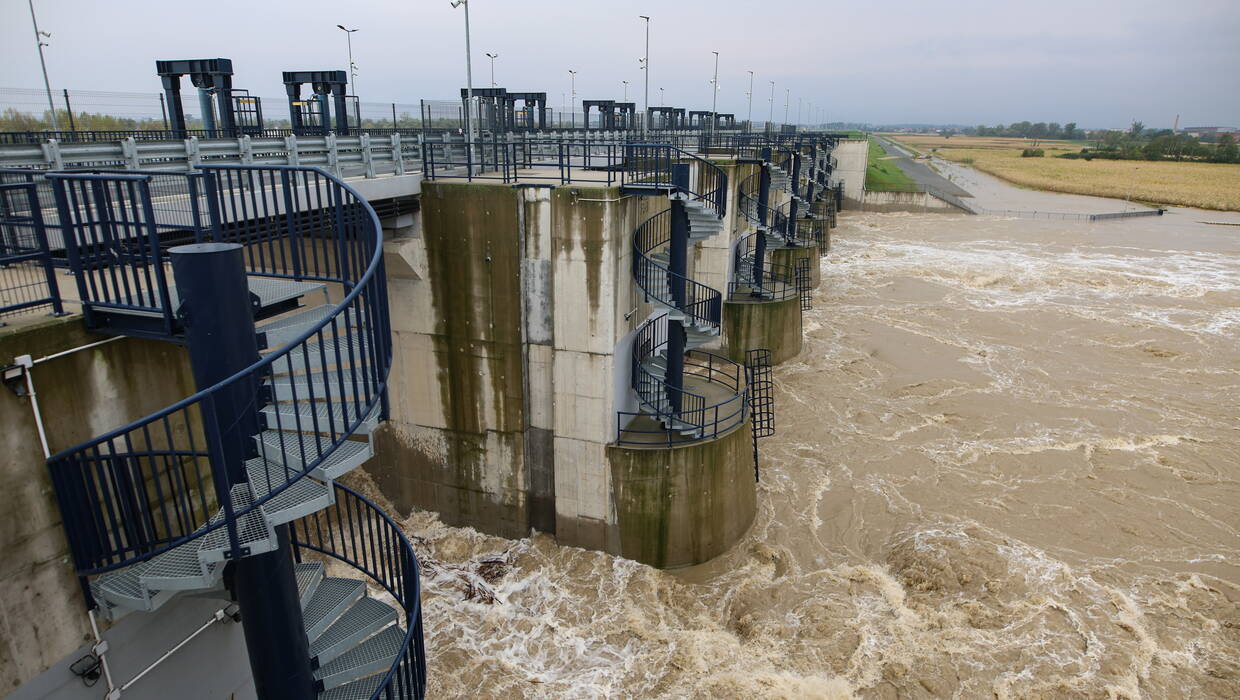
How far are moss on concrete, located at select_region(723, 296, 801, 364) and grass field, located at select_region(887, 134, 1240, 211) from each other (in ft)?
217

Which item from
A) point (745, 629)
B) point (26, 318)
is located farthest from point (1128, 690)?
point (26, 318)

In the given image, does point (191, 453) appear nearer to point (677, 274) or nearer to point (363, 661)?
point (363, 661)

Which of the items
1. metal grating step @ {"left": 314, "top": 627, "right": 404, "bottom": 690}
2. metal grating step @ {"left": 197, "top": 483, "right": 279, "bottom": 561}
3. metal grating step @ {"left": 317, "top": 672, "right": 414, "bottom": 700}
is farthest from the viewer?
metal grating step @ {"left": 314, "top": 627, "right": 404, "bottom": 690}

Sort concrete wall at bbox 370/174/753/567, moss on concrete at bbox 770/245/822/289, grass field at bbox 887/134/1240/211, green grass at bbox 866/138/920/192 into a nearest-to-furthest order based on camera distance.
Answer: concrete wall at bbox 370/174/753/567, moss on concrete at bbox 770/245/822/289, green grass at bbox 866/138/920/192, grass field at bbox 887/134/1240/211

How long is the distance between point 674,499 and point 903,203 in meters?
56.8

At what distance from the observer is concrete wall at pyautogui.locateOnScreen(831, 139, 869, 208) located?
60062 mm

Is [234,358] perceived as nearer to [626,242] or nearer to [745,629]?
[626,242]

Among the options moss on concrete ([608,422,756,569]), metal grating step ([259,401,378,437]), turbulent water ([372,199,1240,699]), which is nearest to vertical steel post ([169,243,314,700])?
metal grating step ([259,401,378,437])

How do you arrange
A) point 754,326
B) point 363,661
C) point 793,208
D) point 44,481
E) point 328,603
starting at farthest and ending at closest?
point 793,208, point 754,326, point 328,603, point 363,661, point 44,481

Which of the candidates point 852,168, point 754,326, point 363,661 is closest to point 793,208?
point 754,326

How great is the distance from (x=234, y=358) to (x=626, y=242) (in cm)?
829

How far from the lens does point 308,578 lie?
6.86 meters

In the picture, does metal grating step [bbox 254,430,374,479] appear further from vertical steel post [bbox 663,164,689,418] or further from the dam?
vertical steel post [bbox 663,164,689,418]

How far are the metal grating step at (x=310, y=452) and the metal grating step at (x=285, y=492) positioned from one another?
3.1 inches
